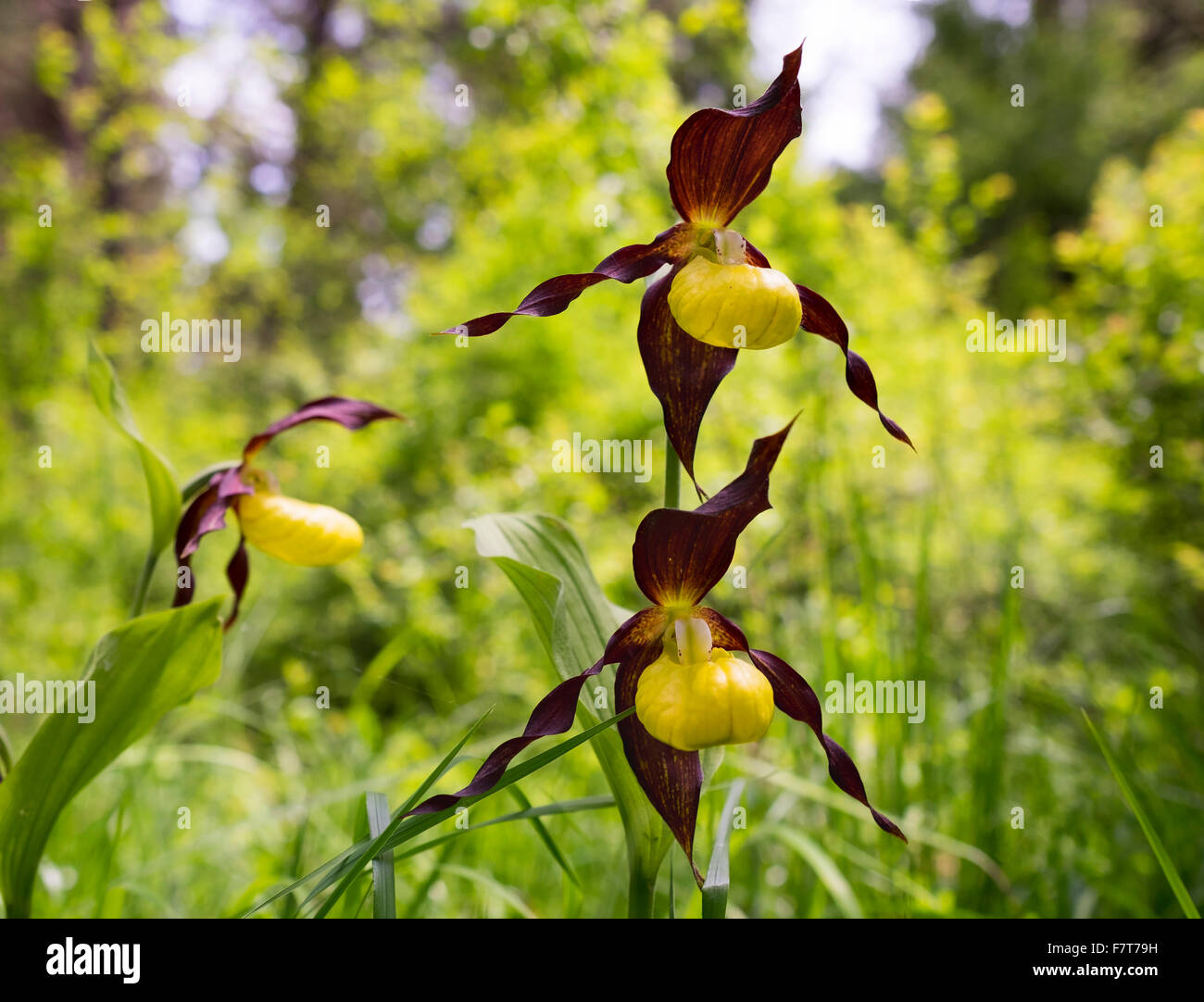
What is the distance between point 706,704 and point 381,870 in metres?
0.26

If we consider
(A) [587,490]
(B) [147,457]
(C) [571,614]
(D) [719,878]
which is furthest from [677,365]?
(A) [587,490]

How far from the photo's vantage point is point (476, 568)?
2250mm

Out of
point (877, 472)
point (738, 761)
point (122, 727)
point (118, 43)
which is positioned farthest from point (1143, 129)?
point (122, 727)

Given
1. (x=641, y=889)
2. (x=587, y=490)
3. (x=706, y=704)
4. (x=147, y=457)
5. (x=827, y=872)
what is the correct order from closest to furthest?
(x=706, y=704), (x=641, y=889), (x=147, y=457), (x=827, y=872), (x=587, y=490)

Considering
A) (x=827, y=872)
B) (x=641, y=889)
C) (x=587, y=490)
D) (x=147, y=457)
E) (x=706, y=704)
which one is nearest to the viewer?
(x=706, y=704)

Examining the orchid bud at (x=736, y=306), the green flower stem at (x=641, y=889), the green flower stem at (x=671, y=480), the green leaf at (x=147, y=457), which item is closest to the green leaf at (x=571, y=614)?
the green flower stem at (x=641, y=889)

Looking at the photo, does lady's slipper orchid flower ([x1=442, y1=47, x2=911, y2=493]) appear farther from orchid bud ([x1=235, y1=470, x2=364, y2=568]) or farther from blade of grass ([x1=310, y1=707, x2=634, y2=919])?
orchid bud ([x1=235, y1=470, x2=364, y2=568])

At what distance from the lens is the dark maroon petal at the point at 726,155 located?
53cm

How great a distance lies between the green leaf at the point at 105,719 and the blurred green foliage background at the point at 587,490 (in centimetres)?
26

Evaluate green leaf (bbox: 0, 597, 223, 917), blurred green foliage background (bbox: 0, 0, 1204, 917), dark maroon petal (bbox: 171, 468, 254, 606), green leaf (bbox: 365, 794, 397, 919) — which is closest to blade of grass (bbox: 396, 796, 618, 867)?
green leaf (bbox: 365, 794, 397, 919)

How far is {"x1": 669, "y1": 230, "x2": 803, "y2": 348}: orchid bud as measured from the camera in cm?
51

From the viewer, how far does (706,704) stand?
19.9 inches

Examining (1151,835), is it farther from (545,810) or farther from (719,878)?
(545,810)

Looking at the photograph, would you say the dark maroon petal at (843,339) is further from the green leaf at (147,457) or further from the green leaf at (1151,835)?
the green leaf at (147,457)
